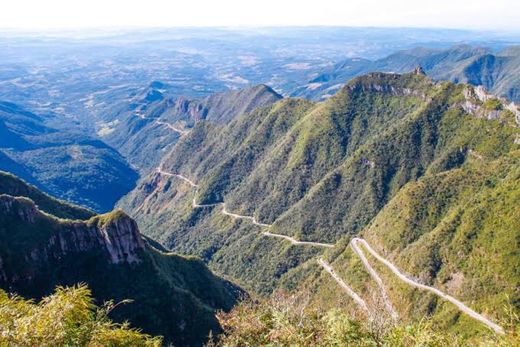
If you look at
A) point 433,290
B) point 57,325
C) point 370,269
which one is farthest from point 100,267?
point 57,325

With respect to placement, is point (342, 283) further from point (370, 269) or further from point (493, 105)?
point (493, 105)

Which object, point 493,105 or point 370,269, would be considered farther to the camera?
point 493,105

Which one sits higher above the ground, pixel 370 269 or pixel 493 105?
pixel 493 105

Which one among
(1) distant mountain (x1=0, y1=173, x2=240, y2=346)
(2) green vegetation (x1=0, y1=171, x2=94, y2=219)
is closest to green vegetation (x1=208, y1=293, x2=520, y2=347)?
(1) distant mountain (x1=0, y1=173, x2=240, y2=346)

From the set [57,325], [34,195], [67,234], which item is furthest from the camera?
[34,195]

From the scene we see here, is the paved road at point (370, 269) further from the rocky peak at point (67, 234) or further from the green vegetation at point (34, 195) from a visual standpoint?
the green vegetation at point (34, 195)
